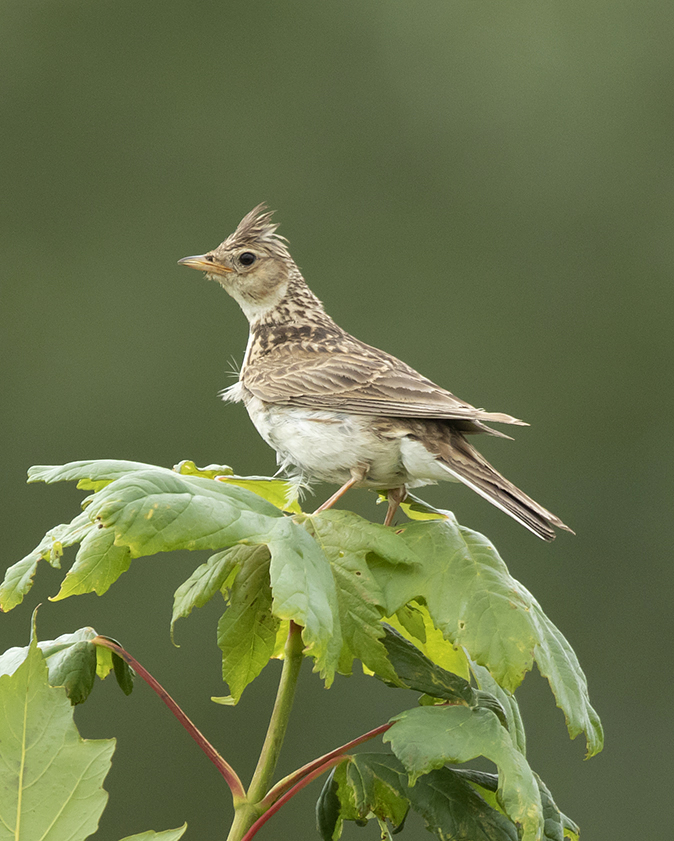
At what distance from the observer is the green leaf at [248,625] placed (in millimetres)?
1915

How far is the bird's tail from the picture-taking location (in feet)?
7.54

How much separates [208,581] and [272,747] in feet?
0.98

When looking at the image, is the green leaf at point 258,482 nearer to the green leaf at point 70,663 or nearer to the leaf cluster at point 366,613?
the leaf cluster at point 366,613

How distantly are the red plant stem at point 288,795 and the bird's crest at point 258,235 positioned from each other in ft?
8.85

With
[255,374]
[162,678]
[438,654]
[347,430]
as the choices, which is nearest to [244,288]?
[255,374]

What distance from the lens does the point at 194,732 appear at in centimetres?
181

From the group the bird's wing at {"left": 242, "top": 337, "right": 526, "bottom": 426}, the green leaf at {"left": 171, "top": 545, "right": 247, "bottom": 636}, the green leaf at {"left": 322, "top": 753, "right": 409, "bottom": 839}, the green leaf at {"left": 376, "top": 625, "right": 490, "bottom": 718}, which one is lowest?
the green leaf at {"left": 322, "top": 753, "right": 409, "bottom": 839}

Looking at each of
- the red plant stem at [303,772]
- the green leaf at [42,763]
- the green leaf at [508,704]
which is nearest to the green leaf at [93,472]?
the green leaf at [42,763]

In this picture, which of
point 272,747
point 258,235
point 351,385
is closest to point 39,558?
point 272,747

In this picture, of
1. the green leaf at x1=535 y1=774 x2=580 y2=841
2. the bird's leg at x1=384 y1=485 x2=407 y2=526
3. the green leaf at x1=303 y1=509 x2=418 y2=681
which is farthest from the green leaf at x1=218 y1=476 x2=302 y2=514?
the green leaf at x1=535 y1=774 x2=580 y2=841

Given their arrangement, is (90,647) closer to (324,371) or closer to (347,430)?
(347,430)

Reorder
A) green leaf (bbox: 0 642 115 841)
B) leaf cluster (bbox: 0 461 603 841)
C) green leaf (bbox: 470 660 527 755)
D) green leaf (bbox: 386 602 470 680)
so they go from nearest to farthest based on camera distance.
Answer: green leaf (bbox: 0 642 115 841), leaf cluster (bbox: 0 461 603 841), green leaf (bbox: 470 660 527 755), green leaf (bbox: 386 602 470 680)

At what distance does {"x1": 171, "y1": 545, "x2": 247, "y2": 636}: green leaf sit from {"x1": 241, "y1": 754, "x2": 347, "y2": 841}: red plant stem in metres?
0.34

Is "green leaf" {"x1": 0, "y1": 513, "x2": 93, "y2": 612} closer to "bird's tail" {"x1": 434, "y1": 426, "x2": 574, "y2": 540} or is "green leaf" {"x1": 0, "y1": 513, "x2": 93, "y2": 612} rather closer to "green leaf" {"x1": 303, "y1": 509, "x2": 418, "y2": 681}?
"green leaf" {"x1": 303, "y1": 509, "x2": 418, "y2": 681}
